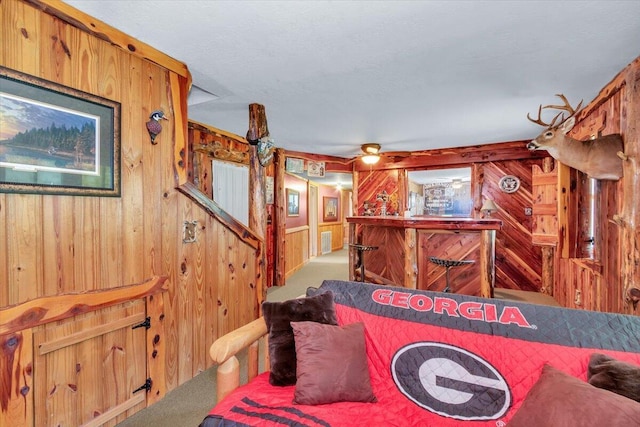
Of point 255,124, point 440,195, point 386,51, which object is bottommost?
point 440,195

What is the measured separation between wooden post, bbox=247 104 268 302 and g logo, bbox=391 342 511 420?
→ 69.5 inches

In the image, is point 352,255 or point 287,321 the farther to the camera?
point 352,255

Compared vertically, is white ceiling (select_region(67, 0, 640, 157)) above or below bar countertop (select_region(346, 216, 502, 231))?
above

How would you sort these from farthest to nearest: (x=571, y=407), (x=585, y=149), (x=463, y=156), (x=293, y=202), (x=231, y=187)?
(x=293, y=202), (x=463, y=156), (x=231, y=187), (x=585, y=149), (x=571, y=407)

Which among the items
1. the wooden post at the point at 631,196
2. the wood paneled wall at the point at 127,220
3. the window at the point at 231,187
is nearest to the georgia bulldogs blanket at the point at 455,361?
the wood paneled wall at the point at 127,220

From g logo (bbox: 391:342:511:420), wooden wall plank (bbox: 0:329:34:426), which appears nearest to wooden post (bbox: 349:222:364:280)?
g logo (bbox: 391:342:511:420)

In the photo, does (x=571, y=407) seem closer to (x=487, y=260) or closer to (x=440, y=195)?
(x=487, y=260)

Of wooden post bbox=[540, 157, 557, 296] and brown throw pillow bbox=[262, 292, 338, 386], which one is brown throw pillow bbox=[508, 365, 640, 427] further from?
wooden post bbox=[540, 157, 557, 296]

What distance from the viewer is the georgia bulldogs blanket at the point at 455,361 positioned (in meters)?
1.26

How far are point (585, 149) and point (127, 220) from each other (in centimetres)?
389

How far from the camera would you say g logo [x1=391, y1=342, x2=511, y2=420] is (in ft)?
4.30

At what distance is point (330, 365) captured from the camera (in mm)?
1422

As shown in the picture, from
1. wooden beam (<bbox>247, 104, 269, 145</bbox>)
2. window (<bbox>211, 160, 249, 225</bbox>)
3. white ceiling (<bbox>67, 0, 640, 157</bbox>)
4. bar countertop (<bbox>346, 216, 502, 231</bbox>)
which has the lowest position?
bar countertop (<bbox>346, 216, 502, 231</bbox>)

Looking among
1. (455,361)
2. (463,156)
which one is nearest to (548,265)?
(463,156)
